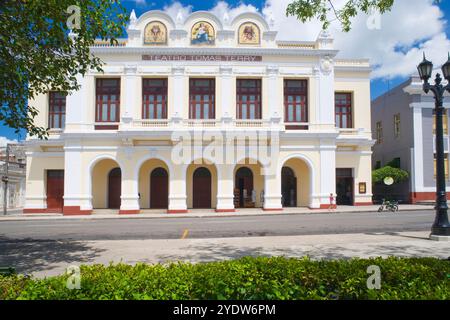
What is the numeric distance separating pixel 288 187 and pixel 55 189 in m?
17.2

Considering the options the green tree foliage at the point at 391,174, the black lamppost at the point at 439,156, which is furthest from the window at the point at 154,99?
the green tree foliage at the point at 391,174

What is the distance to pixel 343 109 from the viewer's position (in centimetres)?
2609

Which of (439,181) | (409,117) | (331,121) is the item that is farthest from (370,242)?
(409,117)

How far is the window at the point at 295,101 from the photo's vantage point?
79.2ft

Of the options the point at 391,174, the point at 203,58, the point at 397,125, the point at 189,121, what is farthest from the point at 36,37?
the point at 397,125

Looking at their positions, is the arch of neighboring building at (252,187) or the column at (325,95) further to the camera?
the arch of neighboring building at (252,187)

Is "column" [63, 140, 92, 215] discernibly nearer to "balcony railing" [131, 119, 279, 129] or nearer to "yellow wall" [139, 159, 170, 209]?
"yellow wall" [139, 159, 170, 209]

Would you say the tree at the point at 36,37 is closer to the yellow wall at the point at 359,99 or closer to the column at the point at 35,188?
the column at the point at 35,188

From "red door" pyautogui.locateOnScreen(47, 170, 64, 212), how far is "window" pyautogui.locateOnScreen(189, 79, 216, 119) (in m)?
10.5

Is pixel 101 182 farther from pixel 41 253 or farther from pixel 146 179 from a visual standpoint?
pixel 41 253

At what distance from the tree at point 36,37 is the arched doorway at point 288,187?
62.4 feet

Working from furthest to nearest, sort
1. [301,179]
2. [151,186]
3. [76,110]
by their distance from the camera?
[301,179] → [151,186] → [76,110]

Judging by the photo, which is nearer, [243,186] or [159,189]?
[159,189]
